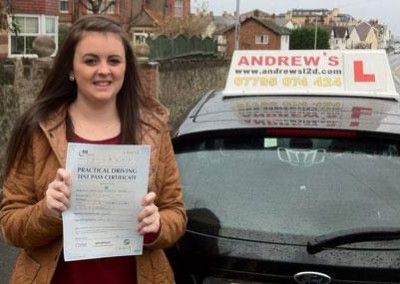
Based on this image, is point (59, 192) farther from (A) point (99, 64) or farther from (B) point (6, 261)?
(B) point (6, 261)

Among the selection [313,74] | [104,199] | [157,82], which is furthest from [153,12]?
[104,199]

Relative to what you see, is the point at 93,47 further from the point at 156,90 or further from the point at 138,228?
the point at 156,90

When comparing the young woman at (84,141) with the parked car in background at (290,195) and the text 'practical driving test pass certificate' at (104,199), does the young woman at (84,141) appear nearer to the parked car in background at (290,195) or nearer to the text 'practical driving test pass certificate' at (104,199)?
the text 'practical driving test pass certificate' at (104,199)

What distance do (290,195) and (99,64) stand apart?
0.98 meters

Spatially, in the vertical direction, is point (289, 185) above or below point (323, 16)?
below

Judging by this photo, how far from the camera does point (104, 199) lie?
216cm

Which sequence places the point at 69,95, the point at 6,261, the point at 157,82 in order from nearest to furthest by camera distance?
the point at 69,95, the point at 6,261, the point at 157,82

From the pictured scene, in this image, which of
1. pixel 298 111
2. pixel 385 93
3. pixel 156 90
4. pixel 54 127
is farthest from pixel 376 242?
pixel 156 90

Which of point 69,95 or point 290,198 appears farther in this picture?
point 290,198

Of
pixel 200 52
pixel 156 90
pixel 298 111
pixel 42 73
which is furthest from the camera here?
pixel 200 52

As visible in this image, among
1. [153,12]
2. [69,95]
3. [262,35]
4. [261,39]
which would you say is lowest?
[69,95]

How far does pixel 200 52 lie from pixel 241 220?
2256cm

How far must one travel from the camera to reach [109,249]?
2.21 metres

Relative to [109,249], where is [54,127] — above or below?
above
